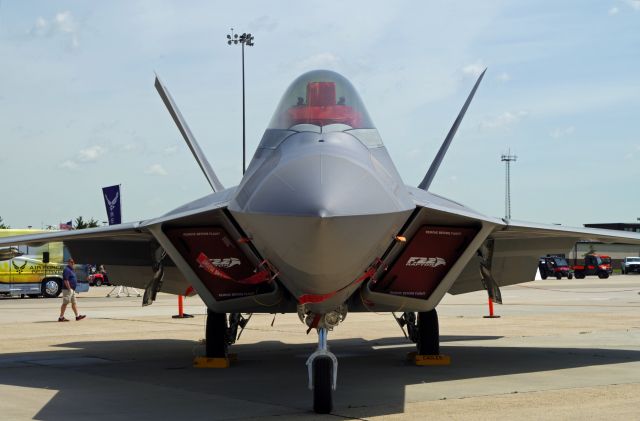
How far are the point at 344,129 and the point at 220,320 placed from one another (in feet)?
12.0

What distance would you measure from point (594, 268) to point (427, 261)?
52.9m

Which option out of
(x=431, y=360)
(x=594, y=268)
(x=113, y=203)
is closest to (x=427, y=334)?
(x=431, y=360)

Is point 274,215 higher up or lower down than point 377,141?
lower down

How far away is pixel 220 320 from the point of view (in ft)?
34.0

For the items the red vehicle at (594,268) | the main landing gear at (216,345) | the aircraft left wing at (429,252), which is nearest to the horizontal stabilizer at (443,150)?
the aircraft left wing at (429,252)

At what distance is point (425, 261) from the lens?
26.2ft

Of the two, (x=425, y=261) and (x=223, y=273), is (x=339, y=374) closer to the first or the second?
(x=425, y=261)

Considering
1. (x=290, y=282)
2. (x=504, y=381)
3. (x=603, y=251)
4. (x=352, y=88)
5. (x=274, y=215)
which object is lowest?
(x=603, y=251)

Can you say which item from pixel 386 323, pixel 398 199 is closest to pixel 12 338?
pixel 386 323

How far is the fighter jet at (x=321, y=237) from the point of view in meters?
6.04

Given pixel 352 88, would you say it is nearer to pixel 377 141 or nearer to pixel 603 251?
pixel 377 141

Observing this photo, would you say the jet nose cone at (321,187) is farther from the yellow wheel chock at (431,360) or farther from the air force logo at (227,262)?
the yellow wheel chock at (431,360)

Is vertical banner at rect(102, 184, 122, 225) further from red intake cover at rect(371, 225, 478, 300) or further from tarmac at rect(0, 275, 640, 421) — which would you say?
red intake cover at rect(371, 225, 478, 300)

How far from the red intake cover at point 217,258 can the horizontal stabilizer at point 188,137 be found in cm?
280
